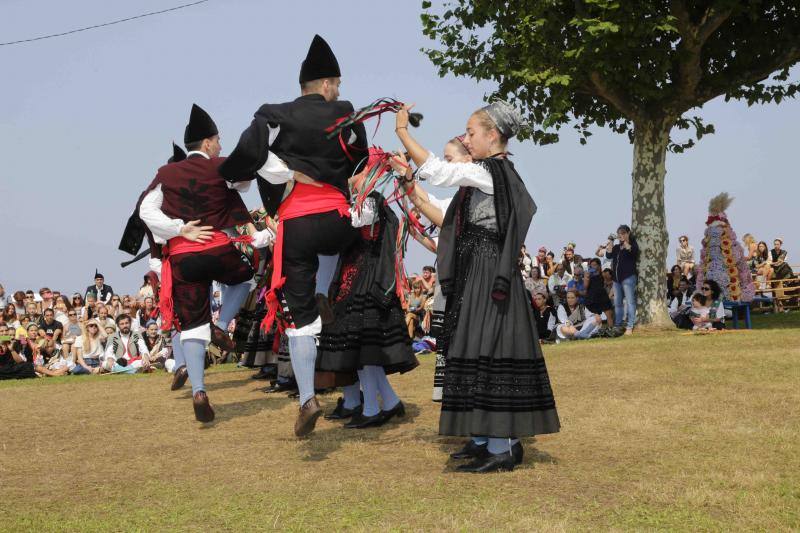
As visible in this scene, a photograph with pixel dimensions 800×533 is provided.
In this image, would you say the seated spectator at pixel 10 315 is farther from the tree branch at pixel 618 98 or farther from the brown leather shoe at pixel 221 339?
the brown leather shoe at pixel 221 339

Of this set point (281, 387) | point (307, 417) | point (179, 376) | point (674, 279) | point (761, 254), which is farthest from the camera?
point (761, 254)

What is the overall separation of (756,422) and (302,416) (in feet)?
11.0

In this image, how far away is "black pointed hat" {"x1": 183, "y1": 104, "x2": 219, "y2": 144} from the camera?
790 cm

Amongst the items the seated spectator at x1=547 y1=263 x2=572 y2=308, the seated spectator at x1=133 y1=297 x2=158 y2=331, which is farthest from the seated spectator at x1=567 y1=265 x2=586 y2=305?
the seated spectator at x1=133 y1=297 x2=158 y2=331

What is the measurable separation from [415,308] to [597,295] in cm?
398

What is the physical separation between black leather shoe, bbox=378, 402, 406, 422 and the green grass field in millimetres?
165

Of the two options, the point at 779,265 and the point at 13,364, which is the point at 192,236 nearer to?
the point at 13,364

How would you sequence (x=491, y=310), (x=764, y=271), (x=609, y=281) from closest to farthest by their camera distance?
(x=491, y=310)
(x=609, y=281)
(x=764, y=271)

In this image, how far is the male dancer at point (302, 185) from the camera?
19.9 feet

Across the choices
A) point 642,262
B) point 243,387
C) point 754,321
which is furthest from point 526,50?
point 243,387

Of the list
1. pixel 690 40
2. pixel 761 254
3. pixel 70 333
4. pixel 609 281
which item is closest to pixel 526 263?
pixel 609 281

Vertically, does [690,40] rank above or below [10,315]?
above

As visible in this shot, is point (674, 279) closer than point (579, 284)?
No

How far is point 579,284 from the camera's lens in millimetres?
18984
